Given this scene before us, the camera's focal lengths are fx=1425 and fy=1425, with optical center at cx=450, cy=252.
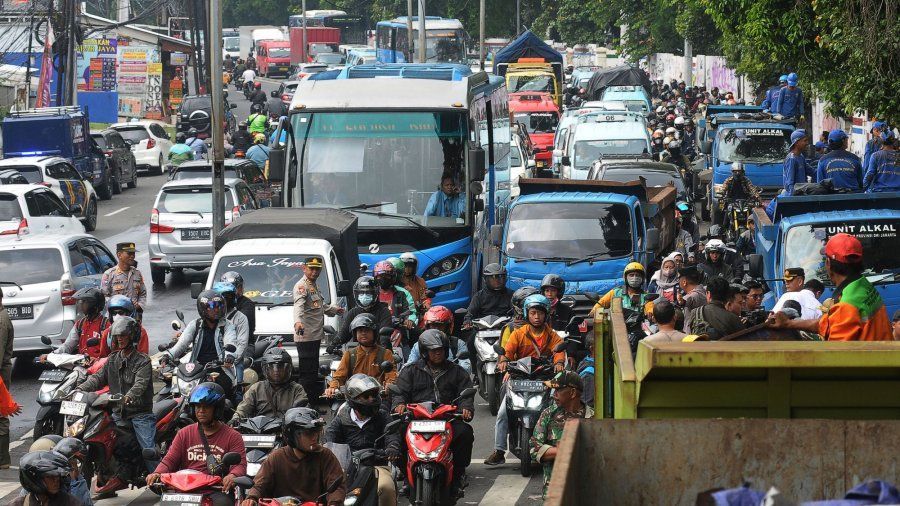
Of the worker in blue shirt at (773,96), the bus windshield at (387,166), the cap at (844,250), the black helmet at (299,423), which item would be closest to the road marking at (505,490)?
the black helmet at (299,423)

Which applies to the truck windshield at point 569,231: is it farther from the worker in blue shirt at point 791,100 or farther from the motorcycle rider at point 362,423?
the worker in blue shirt at point 791,100

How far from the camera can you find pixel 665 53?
67.4 metres

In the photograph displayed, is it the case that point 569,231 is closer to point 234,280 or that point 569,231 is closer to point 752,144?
point 234,280


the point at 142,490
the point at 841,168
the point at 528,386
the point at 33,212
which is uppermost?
the point at 841,168

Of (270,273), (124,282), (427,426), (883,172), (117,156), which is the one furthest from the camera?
(117,156)

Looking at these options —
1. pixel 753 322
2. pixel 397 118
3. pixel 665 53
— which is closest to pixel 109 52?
pixel 665 53

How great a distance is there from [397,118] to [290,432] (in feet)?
34.3

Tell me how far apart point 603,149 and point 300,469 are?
71.1 ft

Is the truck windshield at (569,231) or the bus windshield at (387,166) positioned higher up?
the bus windshield at (387,166)

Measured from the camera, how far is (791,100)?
29.4 m

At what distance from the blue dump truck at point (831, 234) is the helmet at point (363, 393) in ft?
15.9

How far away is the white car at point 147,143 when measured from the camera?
4228 centimetres

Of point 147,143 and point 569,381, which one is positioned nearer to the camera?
point 569,381

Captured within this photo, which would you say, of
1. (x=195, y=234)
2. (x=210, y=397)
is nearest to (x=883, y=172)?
(x=195, y=234)
